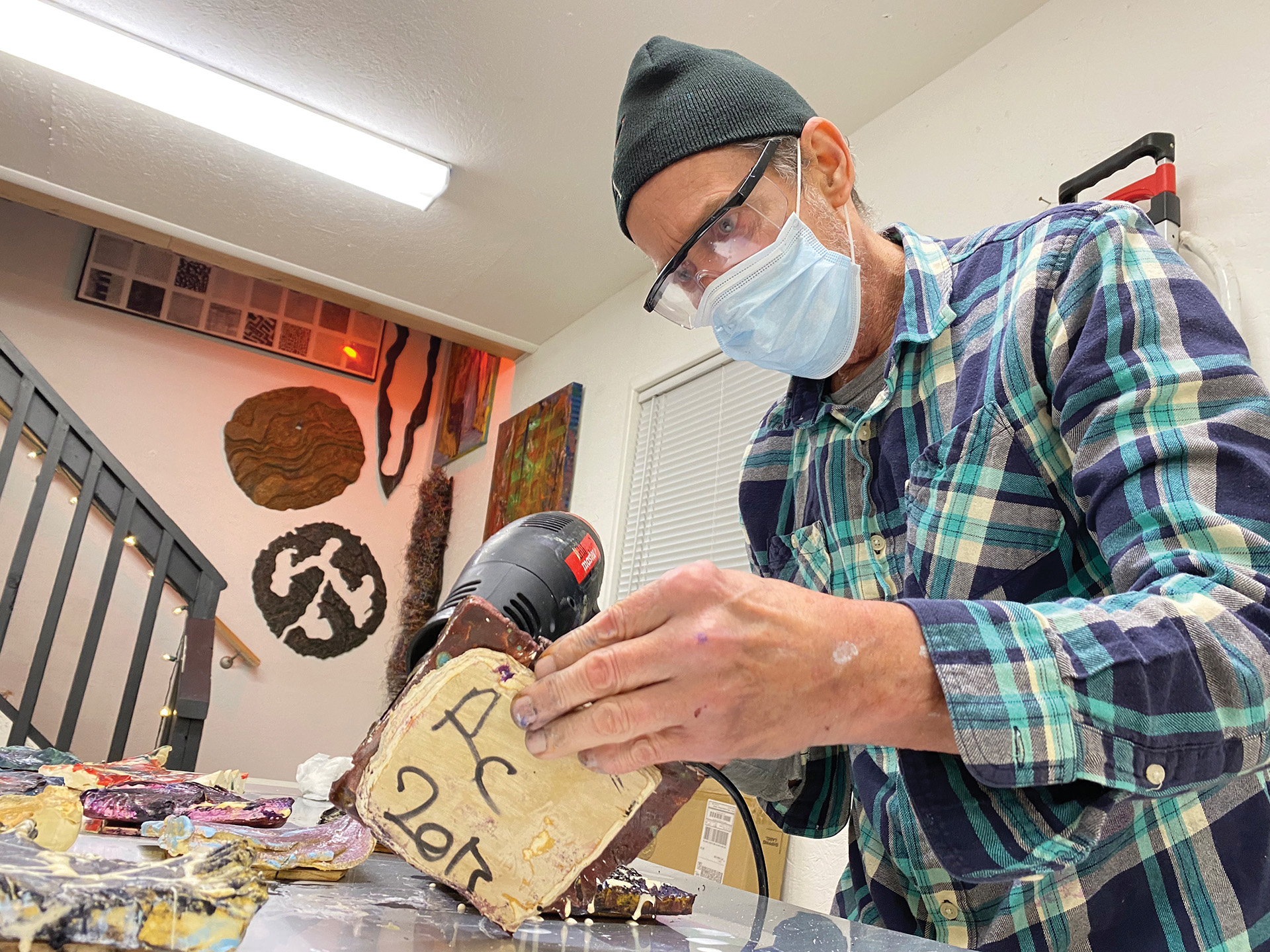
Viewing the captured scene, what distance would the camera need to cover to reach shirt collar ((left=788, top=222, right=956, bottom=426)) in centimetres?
99

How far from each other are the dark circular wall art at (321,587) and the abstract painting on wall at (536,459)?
3.68 feet

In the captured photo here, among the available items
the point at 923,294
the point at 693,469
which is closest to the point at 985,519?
the point at 923,294

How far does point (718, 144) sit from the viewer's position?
1.20 meters

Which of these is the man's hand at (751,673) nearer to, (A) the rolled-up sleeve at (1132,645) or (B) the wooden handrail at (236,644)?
(A) the rolled-up sleeve at (1132,645)

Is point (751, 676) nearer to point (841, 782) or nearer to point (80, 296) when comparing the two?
point (841, 782)

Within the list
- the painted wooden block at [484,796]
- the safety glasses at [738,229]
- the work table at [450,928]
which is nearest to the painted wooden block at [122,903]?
the work table at [450,928]

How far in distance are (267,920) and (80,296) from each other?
5495 mm

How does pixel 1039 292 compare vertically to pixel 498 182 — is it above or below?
below

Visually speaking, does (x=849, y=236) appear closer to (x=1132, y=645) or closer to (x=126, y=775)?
(x=1132, y=645)

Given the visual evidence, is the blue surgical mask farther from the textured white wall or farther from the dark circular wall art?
the dark circular wall art

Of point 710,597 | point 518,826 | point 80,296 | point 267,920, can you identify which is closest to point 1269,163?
point 710,597

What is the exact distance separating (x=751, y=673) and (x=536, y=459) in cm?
388

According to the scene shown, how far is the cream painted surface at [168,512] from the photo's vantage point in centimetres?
457

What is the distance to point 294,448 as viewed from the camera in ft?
17.8
